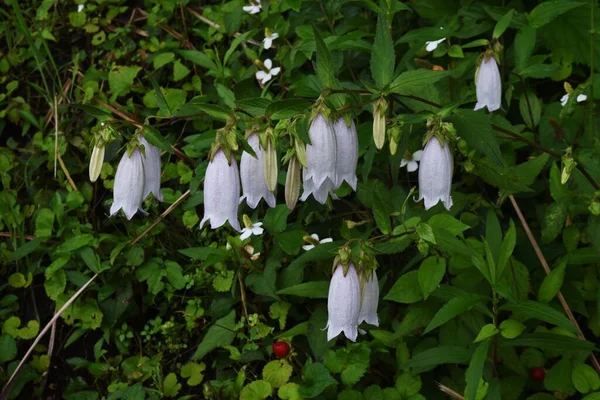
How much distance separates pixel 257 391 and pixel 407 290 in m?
0.83

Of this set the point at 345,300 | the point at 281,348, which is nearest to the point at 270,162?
the point at 345,300

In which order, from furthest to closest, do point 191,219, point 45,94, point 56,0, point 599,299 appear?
point 56,0 < point 45,94 < point 191,219 < point 599,299

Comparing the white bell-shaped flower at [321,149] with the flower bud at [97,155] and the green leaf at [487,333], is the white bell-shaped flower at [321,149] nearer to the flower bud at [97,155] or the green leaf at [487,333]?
the flower bud at [97,155]

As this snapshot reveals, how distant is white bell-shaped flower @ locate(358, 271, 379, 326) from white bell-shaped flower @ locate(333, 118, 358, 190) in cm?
38

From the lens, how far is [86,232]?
4.10 metres

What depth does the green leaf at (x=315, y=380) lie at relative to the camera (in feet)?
10.1

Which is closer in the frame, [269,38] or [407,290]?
[407,290]

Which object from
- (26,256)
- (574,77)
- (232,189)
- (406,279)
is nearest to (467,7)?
(574,77)

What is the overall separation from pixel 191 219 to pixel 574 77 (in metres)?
2.29

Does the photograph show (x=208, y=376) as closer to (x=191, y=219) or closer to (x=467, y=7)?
(x=191, y=219)

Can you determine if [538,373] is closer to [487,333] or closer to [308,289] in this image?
[487,333]

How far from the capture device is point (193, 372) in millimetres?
3648

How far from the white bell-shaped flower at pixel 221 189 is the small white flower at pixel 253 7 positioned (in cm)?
223

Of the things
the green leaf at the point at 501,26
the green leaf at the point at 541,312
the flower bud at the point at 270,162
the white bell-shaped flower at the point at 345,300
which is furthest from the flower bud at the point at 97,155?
the green leaf at the point at 501,26
